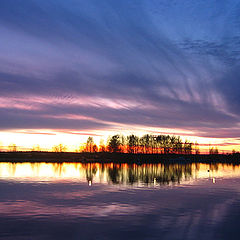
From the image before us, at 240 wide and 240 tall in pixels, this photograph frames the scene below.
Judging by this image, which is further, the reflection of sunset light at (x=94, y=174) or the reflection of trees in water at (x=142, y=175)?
the reflection of sunset light at (x=94, y=174)

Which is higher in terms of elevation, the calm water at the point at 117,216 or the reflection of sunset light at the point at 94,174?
the reflection of sunset light at the point at 94,174

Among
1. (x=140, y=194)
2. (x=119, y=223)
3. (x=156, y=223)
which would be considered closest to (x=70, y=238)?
(x=119, y=223)

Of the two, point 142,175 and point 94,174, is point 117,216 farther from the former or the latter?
point 94,174

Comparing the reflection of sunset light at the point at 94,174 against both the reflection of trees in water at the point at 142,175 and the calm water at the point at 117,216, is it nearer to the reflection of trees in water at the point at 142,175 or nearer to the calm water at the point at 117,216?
the reflection of trees in water at the point at 142,175

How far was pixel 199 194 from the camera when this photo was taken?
3444 centimetres

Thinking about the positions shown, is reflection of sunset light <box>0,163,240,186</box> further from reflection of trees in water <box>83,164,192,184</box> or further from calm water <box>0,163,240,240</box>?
calm water <box>0,163,240,240</box>

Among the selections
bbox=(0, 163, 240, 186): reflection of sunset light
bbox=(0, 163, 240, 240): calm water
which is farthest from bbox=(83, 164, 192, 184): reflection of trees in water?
bbox=(0, 163, 240, 240): calm water

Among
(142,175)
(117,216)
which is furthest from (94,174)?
(117,216)

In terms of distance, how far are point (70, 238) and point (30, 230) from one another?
112 inches

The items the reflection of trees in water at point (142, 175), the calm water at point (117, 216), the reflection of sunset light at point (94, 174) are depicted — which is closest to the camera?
the calm water at point (117, 216)

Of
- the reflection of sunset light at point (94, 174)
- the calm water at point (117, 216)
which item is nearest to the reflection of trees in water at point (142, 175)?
the reflection of sunset light at point (94, 174)

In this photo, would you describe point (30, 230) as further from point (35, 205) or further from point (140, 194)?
point (140, 194)

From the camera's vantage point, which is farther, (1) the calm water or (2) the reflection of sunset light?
(2) the reflection of sunset light

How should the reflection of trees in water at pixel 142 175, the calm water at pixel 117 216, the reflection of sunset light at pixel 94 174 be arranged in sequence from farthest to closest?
the reflection of sunset light at pixel 94 174 < the reflection of trees in water at pixel 142 175 < the calm water at pixel 117 216
